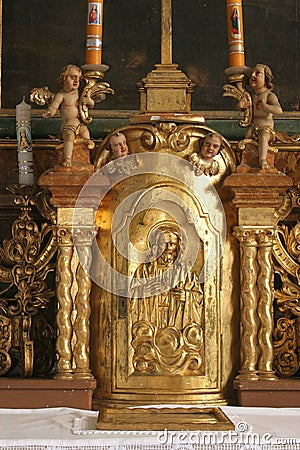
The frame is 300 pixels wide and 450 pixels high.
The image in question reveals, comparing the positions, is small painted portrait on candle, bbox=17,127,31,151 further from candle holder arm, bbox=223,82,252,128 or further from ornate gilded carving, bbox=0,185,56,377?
candle holder arm, bbox=223,82,252,128

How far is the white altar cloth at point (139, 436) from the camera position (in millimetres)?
4516

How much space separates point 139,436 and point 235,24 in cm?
268

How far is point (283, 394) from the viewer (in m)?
5.86

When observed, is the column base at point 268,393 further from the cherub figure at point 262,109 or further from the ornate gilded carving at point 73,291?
the cherub figure at point 262,109

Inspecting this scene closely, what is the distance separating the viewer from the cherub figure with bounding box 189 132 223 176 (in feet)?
19.6

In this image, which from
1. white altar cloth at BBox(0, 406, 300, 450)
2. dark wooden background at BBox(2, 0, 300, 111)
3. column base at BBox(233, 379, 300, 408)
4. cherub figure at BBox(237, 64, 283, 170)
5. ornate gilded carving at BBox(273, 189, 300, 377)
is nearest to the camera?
white altar cloth at BBox(0, 406, 300, 450)

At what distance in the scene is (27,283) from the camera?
633cm

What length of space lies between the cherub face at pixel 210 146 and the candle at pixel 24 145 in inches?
44.6

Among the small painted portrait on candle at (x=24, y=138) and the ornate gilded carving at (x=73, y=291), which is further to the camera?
the small painted portrait on candle at (x=24, y=138)

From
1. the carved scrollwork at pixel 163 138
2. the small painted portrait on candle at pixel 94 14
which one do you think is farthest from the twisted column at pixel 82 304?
the small painted portrait on candle at pixel 94 14

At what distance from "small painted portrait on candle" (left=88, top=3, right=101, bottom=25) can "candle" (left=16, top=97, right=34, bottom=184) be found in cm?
77

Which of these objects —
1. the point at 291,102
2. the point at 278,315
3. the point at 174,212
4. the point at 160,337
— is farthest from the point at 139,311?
the point at 291,102

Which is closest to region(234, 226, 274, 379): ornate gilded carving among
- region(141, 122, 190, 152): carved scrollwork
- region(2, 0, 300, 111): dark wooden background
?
region(141, 122, 190, 152): carved scrollwork

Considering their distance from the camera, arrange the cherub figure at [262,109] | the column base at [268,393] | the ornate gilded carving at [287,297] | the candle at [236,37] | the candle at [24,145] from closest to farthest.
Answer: the column base at [268,393]
the cherub figure at [262,109]
the candle at [236,37]
the ornate gilded carving at [287,297]
the candle at [24,145]
